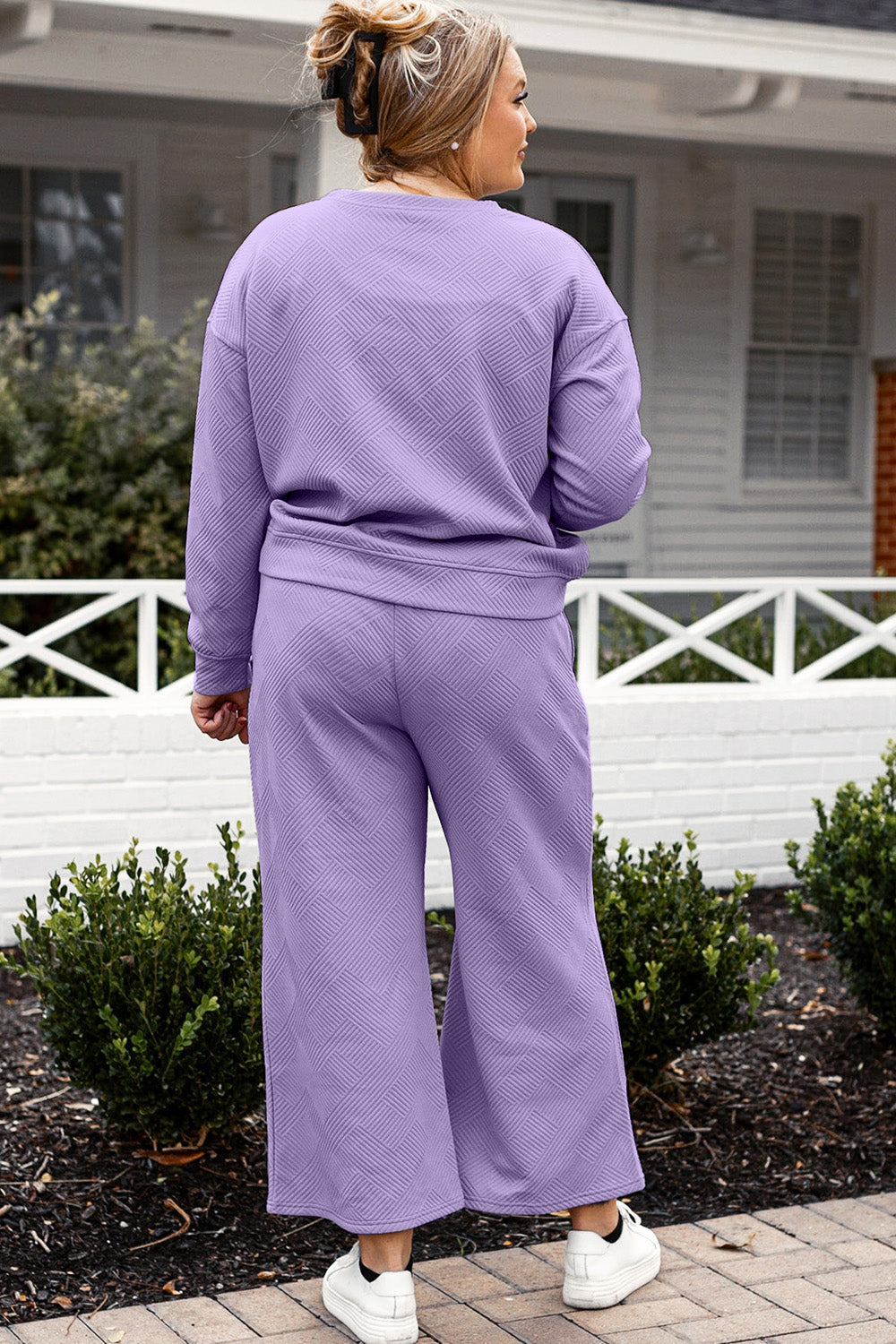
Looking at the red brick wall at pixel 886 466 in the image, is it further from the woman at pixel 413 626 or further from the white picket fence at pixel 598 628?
the woman at pixel 413 626

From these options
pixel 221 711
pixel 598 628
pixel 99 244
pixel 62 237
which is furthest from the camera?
pixel 99 244

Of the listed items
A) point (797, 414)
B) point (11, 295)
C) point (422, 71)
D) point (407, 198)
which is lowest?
point (407, 198)

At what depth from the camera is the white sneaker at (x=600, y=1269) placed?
2.70m

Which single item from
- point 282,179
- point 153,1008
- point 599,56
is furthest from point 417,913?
point 282,179

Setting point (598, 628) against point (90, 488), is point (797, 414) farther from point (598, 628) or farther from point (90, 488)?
point (90, 488)

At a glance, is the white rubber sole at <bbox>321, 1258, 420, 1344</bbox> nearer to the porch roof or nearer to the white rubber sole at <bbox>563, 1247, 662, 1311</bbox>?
the white rubber sole at <bbox>563, 1247, 662, 1311</bbox>

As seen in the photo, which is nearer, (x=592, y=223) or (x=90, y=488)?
(x=90, y=488)

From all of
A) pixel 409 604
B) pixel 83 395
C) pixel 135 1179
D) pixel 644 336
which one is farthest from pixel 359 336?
pixel 644 336

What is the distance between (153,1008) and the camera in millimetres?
3217

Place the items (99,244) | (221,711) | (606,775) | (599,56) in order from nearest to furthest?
(221,711), (606,775), (599,56), (99,244)

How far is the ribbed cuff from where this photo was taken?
2.59m

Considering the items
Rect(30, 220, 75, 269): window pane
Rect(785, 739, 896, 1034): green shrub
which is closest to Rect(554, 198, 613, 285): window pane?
Rect(30, 220, 75, 269): window pane

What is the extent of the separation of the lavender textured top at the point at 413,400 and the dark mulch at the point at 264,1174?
130 cm

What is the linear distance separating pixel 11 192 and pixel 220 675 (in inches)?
280
